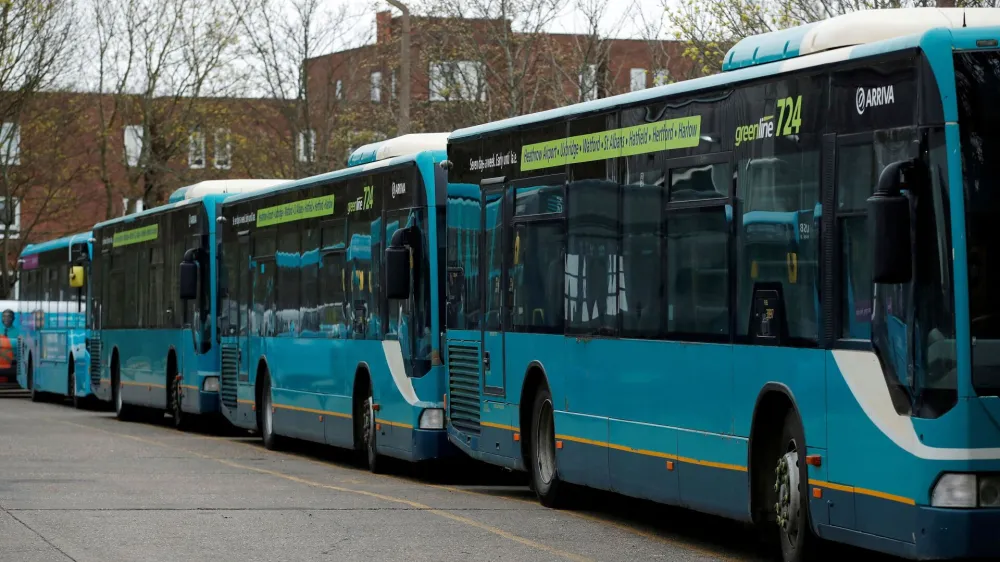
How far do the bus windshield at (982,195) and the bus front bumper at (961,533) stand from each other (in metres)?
0.61

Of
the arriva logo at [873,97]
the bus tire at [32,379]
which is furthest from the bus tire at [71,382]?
the arriva logo at [873,97]

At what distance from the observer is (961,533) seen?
9.47 m

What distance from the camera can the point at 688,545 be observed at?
507 inches

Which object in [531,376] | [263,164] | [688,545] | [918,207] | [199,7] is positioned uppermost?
[199,7]

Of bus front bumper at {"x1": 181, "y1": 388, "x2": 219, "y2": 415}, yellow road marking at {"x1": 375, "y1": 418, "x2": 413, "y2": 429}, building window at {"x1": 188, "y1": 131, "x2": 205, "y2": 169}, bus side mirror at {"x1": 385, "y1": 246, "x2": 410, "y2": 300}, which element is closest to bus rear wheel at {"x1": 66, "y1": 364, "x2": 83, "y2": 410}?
bus front bumper at {"x1": 181, "y1": 388, "x2": 219, "y2": 415}

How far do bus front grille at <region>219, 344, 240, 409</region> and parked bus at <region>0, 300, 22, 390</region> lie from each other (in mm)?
21246

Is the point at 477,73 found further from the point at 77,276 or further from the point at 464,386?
the point at 464,386

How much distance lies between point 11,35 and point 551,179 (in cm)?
3167

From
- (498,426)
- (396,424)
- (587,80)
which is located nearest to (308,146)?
(587,80)

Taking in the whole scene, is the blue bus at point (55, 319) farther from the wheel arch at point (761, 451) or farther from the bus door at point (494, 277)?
the wheel arch at point (761, 451)

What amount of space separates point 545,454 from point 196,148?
50.2 metres

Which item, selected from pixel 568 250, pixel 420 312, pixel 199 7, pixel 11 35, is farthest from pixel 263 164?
pixel 568 250

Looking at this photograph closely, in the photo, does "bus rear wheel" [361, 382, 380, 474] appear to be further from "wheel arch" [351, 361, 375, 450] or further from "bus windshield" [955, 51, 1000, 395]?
"bus windshield" [955, 51, 1000, 395]

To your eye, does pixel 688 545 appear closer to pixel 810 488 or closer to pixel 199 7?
pixel 810 488
